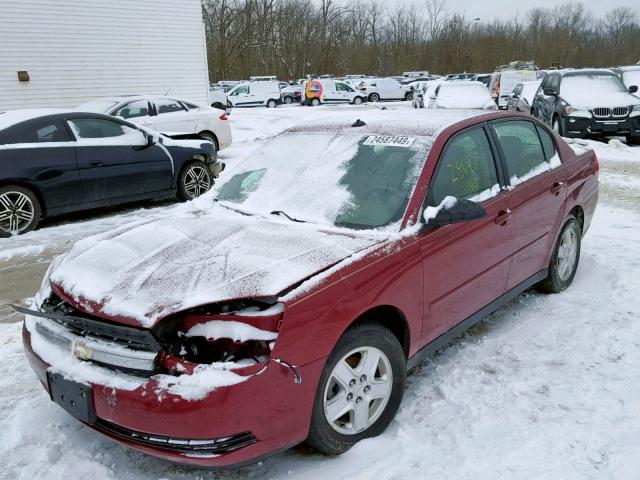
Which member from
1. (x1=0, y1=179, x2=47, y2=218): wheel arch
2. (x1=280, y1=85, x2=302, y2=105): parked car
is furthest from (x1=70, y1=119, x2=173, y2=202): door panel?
(x1=280, y1=85, x2=302, y2=105): parked car

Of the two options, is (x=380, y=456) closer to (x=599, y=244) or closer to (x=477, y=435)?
(x=477, y=435)

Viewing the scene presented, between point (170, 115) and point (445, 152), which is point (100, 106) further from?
point (445, 152)

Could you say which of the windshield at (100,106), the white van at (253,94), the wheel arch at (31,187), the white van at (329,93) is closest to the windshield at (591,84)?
the windshield at (100,106)

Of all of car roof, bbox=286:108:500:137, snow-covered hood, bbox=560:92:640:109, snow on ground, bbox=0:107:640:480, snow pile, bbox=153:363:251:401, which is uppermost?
car roof, bbox=286:108:500:137

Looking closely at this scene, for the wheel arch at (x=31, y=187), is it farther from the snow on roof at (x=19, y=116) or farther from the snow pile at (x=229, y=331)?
the snow pile at (x=229, y=331)

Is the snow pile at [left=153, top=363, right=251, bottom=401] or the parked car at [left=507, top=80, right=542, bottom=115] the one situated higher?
the parked car at [left=507, top=80, right=542, bottom=115]

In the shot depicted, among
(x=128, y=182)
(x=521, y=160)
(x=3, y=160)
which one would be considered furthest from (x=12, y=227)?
(x=521, y=160)

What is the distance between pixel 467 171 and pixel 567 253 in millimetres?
1715

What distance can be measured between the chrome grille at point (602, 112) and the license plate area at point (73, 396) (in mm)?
13503

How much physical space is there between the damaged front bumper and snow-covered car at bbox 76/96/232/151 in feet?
31.5

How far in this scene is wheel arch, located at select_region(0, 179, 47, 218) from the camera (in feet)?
21.9

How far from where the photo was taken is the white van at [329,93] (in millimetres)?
32344

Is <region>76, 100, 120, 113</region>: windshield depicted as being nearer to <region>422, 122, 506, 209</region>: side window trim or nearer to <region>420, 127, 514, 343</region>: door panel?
<region>422, 122, 506, 209</region>: side window trim

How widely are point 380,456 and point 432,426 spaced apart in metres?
0.39
